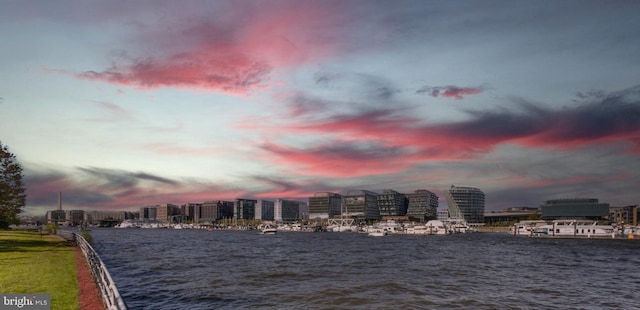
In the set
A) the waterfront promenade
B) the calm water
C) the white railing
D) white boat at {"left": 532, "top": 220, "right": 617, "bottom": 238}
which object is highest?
the white railing

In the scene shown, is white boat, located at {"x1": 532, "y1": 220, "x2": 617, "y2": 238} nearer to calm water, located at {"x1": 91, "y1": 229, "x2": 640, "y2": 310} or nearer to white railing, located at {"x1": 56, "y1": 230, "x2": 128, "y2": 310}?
calm water, located at {"x1": 91, "y1": 229, "x2": 640, "y2": 310}

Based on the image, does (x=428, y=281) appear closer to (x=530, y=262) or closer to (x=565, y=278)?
(x=565, y=278)

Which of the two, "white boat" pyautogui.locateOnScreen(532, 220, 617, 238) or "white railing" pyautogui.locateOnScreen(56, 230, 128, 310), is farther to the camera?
"white boat" pyautogui.locateOnScreen(532, 220, 617, 238)

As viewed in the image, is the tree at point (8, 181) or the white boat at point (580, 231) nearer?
the tree at point (8, 181)

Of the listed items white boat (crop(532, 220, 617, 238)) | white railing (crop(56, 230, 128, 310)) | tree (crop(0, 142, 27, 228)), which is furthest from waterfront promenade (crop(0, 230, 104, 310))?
white boat (crop(532, 220, 617, 238))

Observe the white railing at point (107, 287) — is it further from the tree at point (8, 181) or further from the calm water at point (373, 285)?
the tree at point (8, 181)

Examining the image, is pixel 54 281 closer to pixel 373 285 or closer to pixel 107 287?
pixel 107 287

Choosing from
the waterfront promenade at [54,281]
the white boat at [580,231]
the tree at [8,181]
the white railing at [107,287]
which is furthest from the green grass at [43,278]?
the white boat at [580,231]

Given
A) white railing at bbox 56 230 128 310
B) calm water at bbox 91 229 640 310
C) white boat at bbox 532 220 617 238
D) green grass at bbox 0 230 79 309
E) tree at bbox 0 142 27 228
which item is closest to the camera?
white railing at bbox 56 230 128 310

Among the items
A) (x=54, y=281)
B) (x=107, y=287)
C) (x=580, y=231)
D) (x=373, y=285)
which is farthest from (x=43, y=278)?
(x=580, y=231)

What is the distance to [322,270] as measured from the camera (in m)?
51.7

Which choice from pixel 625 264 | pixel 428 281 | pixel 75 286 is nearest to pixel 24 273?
pixel 75 286

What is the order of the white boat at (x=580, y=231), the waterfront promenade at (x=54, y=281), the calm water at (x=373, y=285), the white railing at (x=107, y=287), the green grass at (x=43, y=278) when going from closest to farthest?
1. the white railing at (x=107, y=287)
2. the waterfront promenade at (x=54, y=281)
3. the green grass at (x=43, y=278)
4. the calm water at (x=373, y=285)
5. the white boat at (x=580, y=231)

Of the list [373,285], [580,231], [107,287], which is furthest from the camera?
[580,231]
